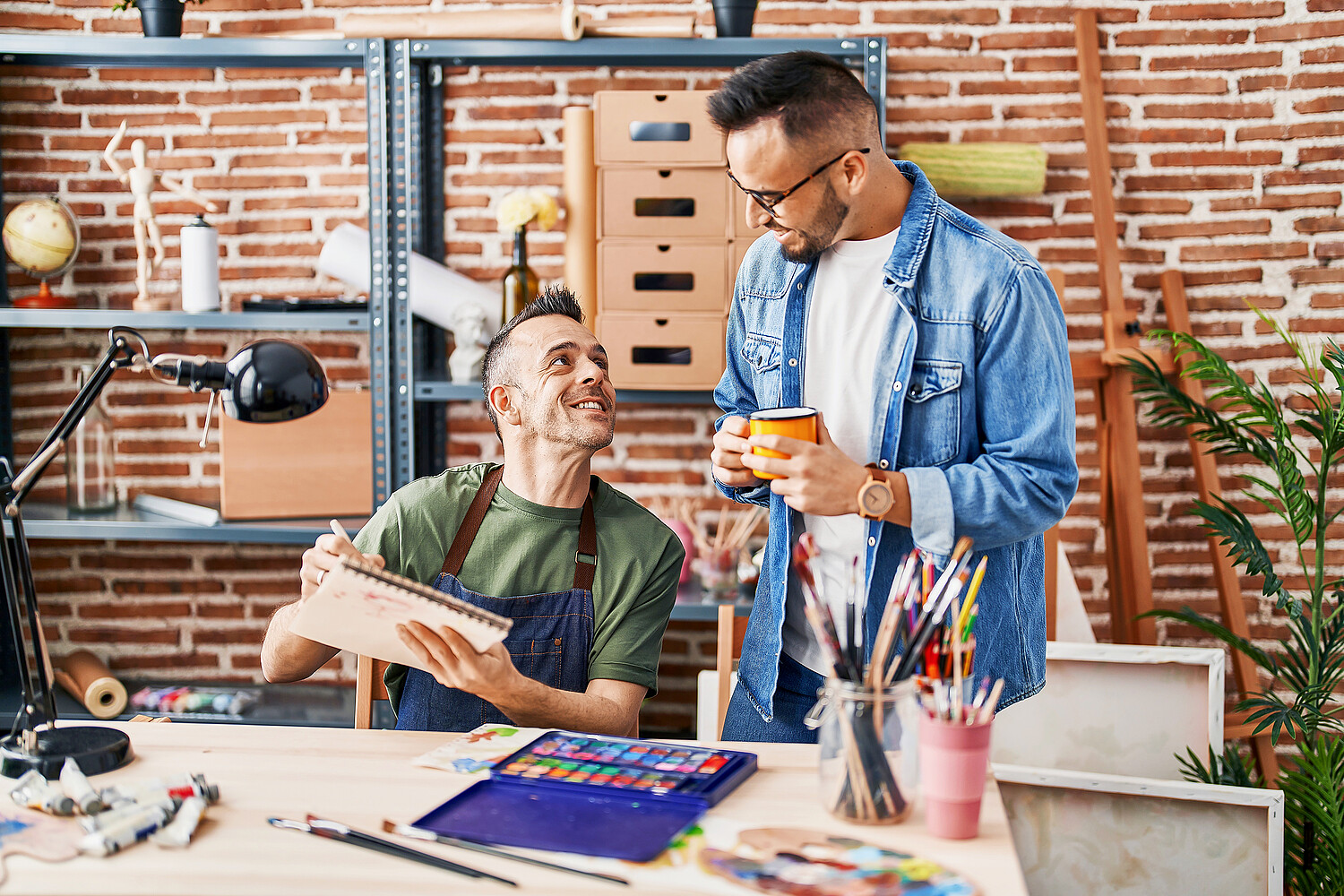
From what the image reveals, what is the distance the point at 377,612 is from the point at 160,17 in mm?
2211

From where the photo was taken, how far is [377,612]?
1240 millimetres

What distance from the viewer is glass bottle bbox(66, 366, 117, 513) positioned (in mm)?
2924

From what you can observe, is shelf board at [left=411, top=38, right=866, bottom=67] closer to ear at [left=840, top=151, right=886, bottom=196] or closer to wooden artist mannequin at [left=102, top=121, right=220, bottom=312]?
wooden artist mannequin at [left=102, top=121, right=220, bottom=312]

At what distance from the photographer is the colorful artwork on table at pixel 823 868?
0.94m

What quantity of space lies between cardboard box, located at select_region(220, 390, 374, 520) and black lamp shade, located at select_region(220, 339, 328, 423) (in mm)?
1443

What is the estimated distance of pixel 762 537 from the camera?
304cm

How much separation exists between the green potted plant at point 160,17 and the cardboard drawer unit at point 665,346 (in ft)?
4.52

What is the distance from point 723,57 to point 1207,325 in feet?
5.00

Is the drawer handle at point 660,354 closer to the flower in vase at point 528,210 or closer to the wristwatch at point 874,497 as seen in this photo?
the flower in vase at point 528,210

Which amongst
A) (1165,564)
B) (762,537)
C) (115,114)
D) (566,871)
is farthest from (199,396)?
(1165,564)

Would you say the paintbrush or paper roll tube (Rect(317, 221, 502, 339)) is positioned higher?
paper roll tube (Rect(317, 221, 502, 339))

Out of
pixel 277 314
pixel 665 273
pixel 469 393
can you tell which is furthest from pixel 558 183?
pixel 277 314

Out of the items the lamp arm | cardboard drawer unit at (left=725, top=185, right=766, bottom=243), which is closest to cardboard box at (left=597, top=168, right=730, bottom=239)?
cardboard drawer unit at (left=725, top=185, right=766, bottom=243)

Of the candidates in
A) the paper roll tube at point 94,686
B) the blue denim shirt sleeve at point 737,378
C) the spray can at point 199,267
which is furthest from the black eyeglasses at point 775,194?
the paper roll tube at point 94,686
